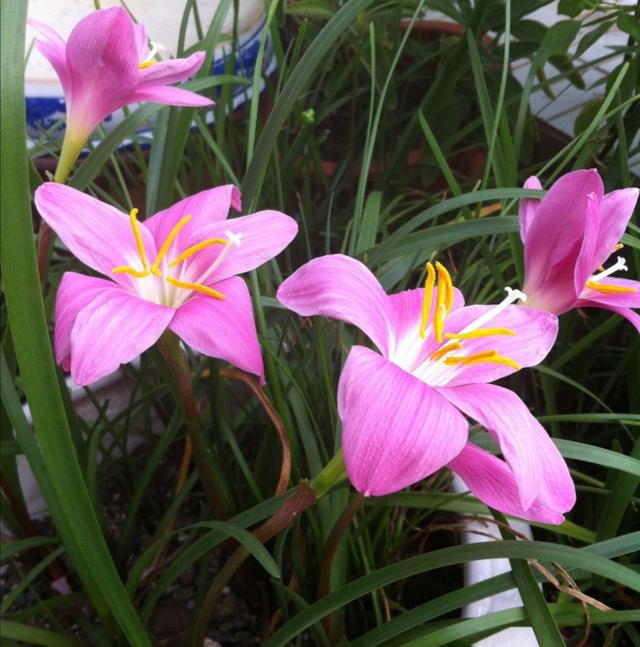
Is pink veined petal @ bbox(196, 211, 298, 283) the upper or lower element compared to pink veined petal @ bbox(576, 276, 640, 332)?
upper

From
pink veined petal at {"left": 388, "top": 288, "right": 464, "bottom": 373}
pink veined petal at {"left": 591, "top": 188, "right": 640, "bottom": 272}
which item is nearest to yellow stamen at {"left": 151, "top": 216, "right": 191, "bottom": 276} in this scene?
pink veined petal at {"left": 388, "top": 288, "right": 464, "bottom": 373}

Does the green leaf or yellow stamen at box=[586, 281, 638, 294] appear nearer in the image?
the green leaf

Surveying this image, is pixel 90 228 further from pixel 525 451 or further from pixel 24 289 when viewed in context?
pixel 525 451

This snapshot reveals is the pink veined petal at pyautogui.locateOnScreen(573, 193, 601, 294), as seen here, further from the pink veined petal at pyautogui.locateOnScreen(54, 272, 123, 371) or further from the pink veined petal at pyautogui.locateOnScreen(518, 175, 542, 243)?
the pink veined petal at pyautogui.locateOnScreen(54, 272, 123, 371)

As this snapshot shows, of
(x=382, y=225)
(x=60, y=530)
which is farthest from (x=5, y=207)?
(x=382, y=225)

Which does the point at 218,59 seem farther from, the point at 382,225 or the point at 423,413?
the point at 423,413

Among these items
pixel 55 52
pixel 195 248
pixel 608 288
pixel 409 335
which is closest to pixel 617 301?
pixel 608 288
